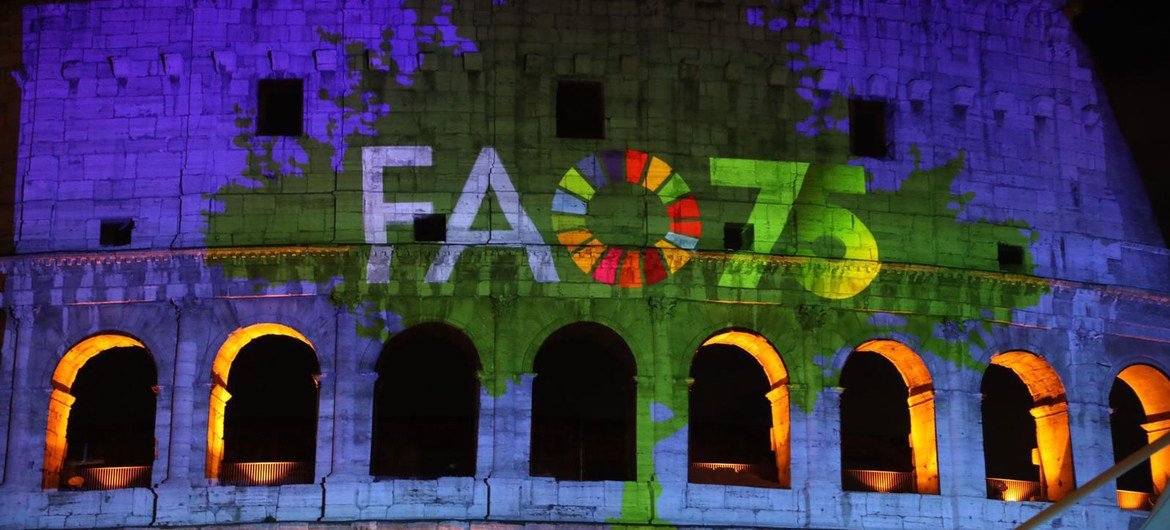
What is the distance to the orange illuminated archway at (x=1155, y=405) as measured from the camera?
30922 millimetres

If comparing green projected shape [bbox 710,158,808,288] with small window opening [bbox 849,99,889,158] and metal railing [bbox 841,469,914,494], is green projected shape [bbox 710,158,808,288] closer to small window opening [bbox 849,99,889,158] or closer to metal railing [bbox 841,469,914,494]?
small window opening [bbox 849,99,889,158]

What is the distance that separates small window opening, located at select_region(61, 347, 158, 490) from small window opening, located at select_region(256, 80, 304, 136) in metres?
7.30

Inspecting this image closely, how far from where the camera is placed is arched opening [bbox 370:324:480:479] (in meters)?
33.6

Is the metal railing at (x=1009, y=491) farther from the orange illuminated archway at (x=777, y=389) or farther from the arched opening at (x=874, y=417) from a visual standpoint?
the orange illuminated archway at (x=777, y=389)

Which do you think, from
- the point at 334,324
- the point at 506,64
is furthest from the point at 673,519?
the point at 506,64

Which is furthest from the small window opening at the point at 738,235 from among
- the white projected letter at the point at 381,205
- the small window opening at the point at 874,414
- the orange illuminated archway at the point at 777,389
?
the small window opening at the point at 874,414

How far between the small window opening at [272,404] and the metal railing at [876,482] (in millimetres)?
11168

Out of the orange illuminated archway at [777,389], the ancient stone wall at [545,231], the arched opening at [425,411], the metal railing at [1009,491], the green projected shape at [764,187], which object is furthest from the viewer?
the arched opening at [425,411]

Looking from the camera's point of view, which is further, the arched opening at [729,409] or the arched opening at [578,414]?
the arched opening at [729,409]

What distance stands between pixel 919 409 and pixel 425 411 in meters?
10.5

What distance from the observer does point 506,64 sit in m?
30.0

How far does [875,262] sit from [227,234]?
1179 centimetres

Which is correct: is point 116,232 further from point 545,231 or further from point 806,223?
point 806,223

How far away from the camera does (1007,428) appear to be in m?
36.5
